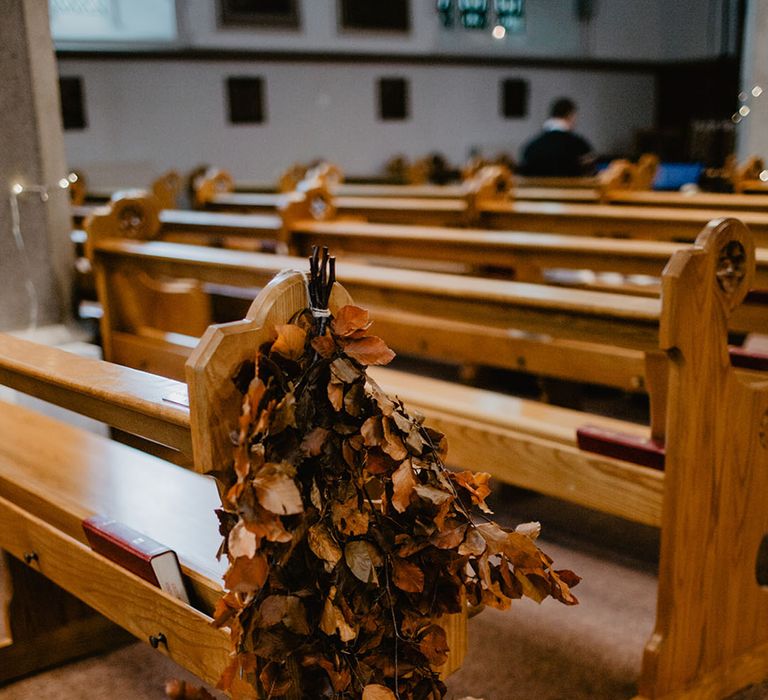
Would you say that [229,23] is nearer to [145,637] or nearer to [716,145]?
[716,145]

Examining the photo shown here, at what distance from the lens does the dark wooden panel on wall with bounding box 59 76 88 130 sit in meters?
10.2

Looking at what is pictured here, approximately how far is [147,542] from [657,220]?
2891 mm

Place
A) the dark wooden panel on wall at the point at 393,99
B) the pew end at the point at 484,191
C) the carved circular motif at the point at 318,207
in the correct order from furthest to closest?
the dark wooden panel on wall at the point at 393,99, the pew end at the point at 484,191, the carved circular motif at the point at 318,207

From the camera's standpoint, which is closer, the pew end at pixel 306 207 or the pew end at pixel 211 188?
the pew end at pixel 306 207

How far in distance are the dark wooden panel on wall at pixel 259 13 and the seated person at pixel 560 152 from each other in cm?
437

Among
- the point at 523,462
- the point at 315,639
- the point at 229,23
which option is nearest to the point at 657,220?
the point at 523,462

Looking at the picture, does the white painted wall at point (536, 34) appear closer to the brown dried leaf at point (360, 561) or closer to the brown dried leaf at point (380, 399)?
the brown dried leaf at point (380, 399)

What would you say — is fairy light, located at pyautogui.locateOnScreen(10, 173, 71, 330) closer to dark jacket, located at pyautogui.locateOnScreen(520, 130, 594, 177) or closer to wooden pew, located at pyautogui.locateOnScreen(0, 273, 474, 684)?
wooden pew, located at pyautogui.locateOnScreen(0, 273, 474, 684)

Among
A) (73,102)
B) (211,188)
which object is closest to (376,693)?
(211,188)

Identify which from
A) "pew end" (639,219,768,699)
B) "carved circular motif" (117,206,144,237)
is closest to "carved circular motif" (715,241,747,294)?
"pew end" (639,219,768,699)

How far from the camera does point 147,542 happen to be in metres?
1.74

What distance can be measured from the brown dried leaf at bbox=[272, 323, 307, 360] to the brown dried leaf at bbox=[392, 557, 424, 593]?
33 cm

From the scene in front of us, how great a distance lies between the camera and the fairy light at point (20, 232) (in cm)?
328

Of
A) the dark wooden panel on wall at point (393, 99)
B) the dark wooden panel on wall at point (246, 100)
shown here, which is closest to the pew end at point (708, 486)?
the dark wooden panel on wall at point (246, 100)
